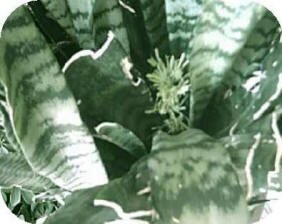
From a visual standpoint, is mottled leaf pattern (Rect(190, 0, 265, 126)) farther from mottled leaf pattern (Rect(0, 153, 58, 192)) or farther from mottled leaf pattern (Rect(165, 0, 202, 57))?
mottled leaf pattern (Rect(0, 153, 58, 192))

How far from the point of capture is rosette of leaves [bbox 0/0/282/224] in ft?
Result: 2.07

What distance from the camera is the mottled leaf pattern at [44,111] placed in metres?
0.69

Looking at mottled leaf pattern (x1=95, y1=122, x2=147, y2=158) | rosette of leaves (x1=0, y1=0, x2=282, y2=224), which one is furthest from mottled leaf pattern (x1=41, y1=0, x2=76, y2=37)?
mottled leaf pattern (x1=95, y1=122, x2=147, y2=158)

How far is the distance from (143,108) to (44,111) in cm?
9

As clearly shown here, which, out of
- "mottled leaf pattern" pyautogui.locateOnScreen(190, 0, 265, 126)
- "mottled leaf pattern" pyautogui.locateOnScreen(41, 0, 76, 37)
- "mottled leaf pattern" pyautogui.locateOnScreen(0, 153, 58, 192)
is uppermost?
"mottled leaf pattern" pyautogui.locateOnScreen(41, 0, 76, 37)

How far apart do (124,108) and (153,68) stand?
7cm

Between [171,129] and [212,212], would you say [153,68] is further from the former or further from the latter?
[212,212]

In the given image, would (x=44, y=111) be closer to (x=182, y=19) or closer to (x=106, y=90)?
(x=106, y=90)


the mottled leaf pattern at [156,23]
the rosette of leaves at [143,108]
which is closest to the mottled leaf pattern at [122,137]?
the rosette of leaves at [143,108]

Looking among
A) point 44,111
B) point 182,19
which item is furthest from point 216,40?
point 44,111

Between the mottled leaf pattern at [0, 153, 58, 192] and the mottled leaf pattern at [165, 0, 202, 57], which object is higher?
the mottled leaf pattern at [165, 0, 202, 57]

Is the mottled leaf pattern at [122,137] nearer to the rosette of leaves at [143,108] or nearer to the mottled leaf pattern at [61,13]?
the rosette of leaves at [143,108]

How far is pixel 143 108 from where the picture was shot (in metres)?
0.73

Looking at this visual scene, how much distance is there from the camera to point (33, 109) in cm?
69
